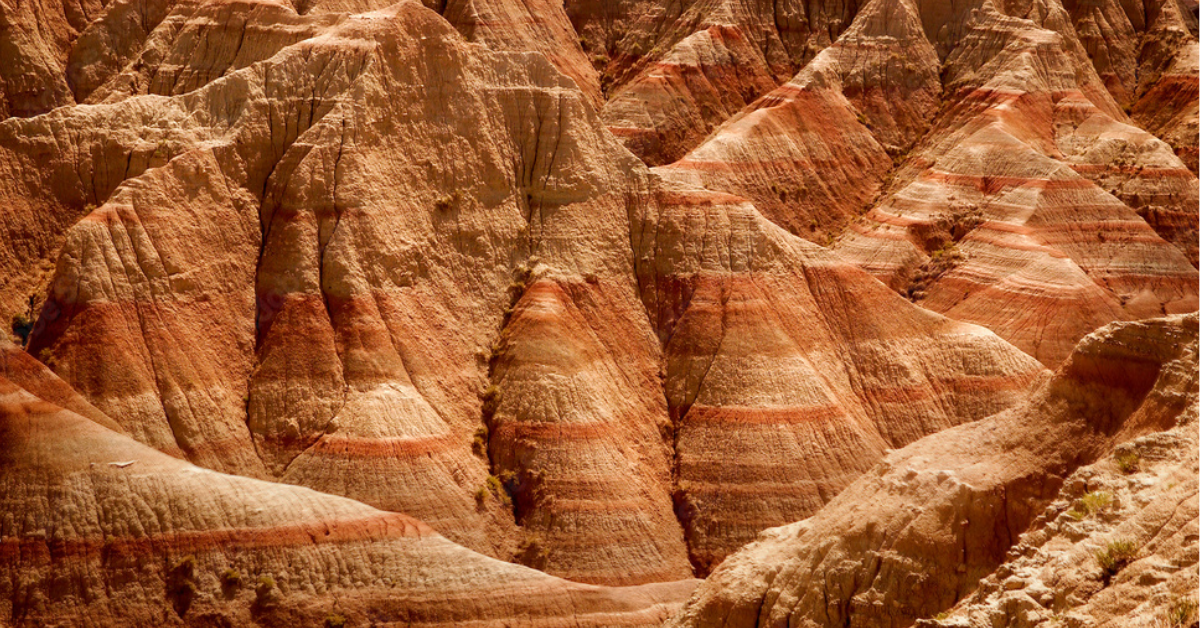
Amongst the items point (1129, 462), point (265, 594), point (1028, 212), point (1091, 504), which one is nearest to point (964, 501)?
point (1129, 462)

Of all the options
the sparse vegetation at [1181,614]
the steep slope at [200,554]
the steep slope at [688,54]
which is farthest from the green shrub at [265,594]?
the steep slope at [688,54]

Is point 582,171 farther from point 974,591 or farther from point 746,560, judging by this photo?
point 974,591

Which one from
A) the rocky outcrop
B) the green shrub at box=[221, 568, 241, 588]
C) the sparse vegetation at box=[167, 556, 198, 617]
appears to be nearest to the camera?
the sparse vegetation at box=[167, 556, 198, 617]

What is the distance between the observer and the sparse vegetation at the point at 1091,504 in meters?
29.1

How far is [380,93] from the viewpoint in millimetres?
62219

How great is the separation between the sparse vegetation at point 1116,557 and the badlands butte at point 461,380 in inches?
108

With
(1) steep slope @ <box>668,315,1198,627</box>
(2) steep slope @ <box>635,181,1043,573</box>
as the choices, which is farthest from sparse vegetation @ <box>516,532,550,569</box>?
(1) steep slope @ <box>668,315,1198,627</box>

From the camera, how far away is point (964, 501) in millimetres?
35000

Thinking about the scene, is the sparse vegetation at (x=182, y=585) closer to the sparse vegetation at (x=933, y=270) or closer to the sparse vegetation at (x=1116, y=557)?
the sparse vegetation at (x=1116, y=557)

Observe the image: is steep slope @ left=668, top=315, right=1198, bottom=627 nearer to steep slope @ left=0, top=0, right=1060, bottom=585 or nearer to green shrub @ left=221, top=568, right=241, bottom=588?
green shrub @ left=221, top=568, right=241, bottom=588

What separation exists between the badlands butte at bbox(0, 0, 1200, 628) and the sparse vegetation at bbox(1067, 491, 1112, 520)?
1.22ft

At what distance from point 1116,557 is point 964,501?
808cm

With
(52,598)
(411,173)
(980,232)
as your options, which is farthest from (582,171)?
(980,232)

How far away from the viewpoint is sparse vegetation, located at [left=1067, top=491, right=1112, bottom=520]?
29.1m
